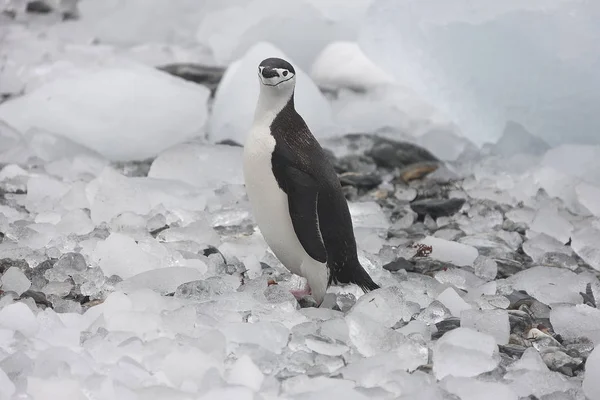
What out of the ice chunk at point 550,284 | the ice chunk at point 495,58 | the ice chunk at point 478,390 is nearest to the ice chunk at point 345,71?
Answer: the ice chunk at point 495,58

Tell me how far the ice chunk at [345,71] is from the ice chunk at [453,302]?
3.17 meters

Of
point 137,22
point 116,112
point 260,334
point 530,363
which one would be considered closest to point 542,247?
point 530,363

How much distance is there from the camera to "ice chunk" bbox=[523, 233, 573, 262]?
2838 millimetres

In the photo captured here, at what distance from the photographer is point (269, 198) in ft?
7.14

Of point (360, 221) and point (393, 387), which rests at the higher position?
point (393, 387)

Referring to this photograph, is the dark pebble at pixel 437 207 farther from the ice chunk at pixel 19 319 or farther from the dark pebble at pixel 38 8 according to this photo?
the dark pebble at pixel 38 8

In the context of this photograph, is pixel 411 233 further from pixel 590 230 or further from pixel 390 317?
pixel 390 317

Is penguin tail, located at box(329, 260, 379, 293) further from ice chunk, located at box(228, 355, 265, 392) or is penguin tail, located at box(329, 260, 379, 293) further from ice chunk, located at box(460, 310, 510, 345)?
ice chunk, located at box(228, 355, 265, 392)

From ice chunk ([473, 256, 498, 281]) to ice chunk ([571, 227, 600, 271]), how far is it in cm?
40

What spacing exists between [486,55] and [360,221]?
1.31 m

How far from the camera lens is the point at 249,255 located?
256 cm

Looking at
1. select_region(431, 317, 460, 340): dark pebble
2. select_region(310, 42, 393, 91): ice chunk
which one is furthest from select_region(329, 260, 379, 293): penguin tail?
select_region(310, 42, 393, 91): ice chunk

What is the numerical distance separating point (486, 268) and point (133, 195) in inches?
51.5

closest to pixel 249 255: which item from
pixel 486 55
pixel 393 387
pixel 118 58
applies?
pixel 393 387
